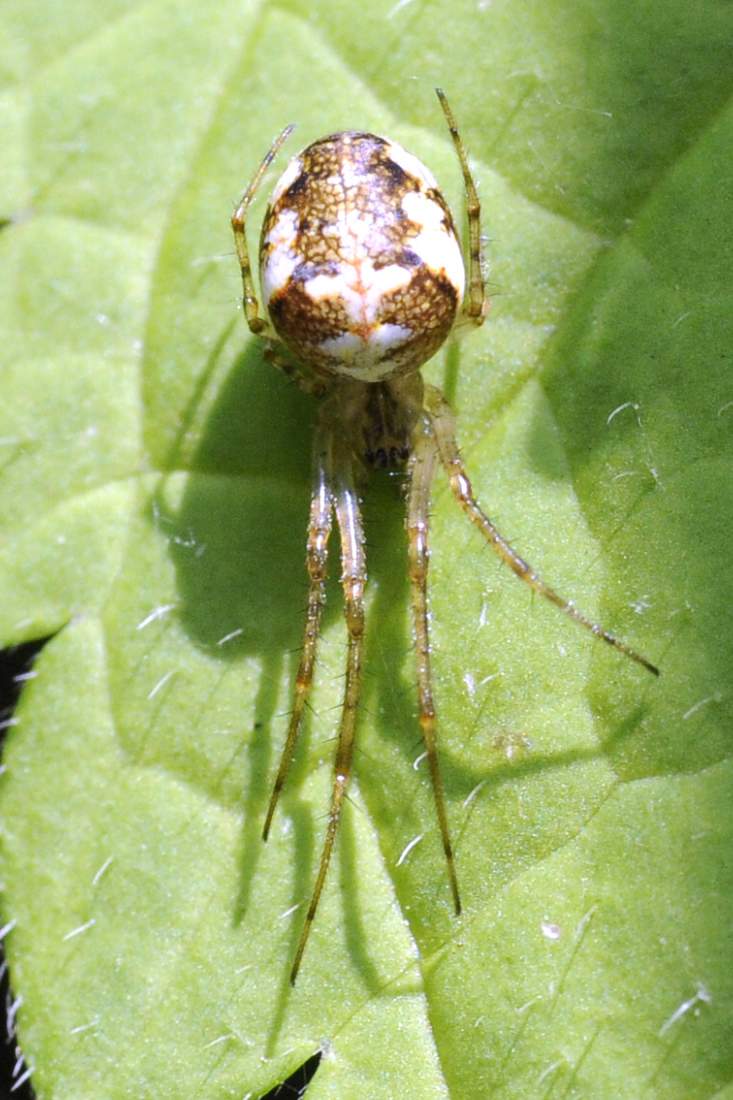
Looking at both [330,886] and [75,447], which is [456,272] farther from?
[330,886]

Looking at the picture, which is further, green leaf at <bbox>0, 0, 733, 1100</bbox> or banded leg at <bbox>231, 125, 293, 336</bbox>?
banded leg at <bbox>231, 125, 293, 336</bbox>

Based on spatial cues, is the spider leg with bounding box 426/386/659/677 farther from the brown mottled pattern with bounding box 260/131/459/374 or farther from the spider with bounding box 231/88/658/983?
the brown mottled pattern with bounding box 260/131/459/374

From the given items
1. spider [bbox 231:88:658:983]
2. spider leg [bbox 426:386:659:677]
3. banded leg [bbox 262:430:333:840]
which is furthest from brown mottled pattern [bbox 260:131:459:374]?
banded leg [bbox 262:430:333:840]

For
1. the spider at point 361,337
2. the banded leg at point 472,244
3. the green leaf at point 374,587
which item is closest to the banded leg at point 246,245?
the spider at point 361,337

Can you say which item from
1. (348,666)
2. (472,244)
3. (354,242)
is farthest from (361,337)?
(348,666)

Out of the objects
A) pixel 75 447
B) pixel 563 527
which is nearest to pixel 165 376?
pixel 75 447
